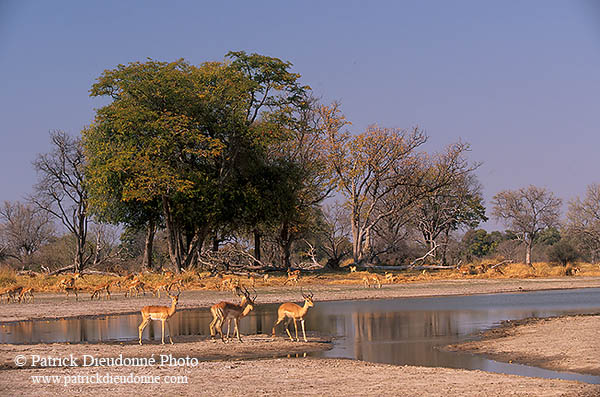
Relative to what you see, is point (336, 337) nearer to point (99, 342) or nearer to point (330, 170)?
point (99, 342)

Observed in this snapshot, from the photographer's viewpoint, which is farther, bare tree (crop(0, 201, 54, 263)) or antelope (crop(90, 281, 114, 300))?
bare tree (crop(0, 201, 54, 263))

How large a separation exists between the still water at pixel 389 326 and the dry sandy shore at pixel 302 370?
958 millimetres

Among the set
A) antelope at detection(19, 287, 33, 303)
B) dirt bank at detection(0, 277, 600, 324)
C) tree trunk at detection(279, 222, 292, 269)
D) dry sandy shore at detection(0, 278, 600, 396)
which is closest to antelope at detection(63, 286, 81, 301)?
dirt bank at detection(0, 277, 600, 324)

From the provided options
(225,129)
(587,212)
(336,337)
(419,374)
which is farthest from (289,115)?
(587,212)

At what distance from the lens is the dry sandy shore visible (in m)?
→ 12.3

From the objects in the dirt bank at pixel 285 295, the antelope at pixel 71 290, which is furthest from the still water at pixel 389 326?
the antelope at pixel 71 290

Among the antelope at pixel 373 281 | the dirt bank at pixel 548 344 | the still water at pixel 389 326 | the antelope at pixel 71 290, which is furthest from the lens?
the antelope at pixel 373 281

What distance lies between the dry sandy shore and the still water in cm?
96

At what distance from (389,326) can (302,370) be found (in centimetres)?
864

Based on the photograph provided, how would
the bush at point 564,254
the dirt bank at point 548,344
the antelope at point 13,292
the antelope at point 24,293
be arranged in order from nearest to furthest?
the dirt bank at point 548,344
the antelope at point 24,293
the antelope at point 13,292
the bush at point 564,254

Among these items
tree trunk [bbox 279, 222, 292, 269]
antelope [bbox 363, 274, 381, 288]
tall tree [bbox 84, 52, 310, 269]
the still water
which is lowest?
the still water

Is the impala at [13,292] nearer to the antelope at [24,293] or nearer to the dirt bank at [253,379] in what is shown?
the antelope at [24,293]

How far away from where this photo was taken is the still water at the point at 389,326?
657 inches

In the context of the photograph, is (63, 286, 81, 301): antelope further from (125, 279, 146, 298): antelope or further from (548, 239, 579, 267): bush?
(548, 239, 579, 267): bush
